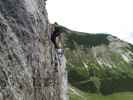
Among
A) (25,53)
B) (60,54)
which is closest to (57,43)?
(60,54)

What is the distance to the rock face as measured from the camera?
20.4 metres

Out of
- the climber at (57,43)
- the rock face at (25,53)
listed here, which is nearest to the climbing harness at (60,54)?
the climber at (57,43)

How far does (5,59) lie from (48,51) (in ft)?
19.2

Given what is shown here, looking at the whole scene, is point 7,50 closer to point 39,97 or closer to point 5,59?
point 5,59

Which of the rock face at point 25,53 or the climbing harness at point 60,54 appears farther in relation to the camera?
the climbing harness at point 60,54

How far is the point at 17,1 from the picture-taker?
2270 centimetres

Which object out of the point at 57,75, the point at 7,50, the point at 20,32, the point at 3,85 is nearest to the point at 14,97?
the point at 3,85

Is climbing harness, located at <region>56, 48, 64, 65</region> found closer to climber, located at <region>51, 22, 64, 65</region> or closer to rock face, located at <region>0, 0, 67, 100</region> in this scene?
climber, located at <region>51, 22, 64, 65</region>

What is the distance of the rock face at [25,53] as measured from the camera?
20.4m

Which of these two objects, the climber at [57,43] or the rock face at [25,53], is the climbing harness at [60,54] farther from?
the rock face at [25,53]

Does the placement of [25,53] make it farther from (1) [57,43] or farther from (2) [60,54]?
(2) [60,54]

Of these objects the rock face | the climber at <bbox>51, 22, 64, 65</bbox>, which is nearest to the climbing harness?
the climber at <bbox>51, 22, 64, 65</bbox>

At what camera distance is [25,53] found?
22094 millimetres

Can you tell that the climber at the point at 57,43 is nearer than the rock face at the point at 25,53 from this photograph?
No
